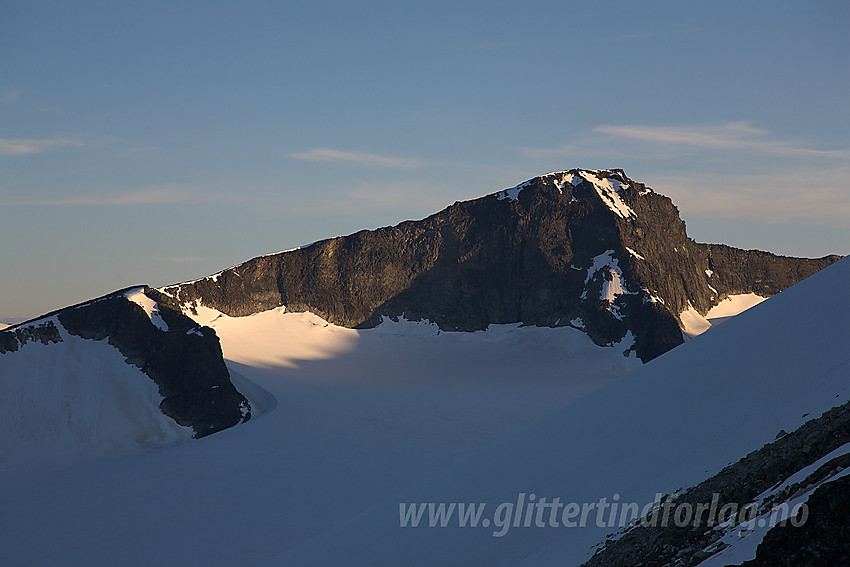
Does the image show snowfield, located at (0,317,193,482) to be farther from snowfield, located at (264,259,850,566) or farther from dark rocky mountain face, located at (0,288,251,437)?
snowfield, located at (264,259,850,566)

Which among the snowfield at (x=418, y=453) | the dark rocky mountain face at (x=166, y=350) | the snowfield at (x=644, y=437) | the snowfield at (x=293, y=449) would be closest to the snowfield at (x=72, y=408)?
the snowfield at (x=418, y=453)

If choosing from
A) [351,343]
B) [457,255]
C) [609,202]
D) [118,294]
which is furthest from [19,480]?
[609,202]

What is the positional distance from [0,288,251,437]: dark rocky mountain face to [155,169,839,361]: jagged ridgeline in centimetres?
2777

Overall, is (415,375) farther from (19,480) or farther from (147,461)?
(19,480)

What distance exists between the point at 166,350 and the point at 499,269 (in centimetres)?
5173

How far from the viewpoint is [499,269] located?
97.8 m

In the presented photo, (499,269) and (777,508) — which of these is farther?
(499,269)

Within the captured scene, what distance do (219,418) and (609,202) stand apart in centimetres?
6531

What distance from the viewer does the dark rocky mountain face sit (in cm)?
5488

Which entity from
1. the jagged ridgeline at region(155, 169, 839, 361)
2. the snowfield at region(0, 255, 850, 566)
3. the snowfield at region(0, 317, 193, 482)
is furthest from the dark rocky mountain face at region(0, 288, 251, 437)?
the jagged ridgeline at region(155, 169, 839, 361)

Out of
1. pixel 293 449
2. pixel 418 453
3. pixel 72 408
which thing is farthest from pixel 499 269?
pixel 72 408

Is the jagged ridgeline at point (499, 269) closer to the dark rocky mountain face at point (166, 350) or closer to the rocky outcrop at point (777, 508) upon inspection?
the dark rocky mountain face at point (166, 350)

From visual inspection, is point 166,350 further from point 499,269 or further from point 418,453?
point 499,269

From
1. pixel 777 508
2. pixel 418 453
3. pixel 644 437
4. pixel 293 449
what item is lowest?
pixel 418 453
